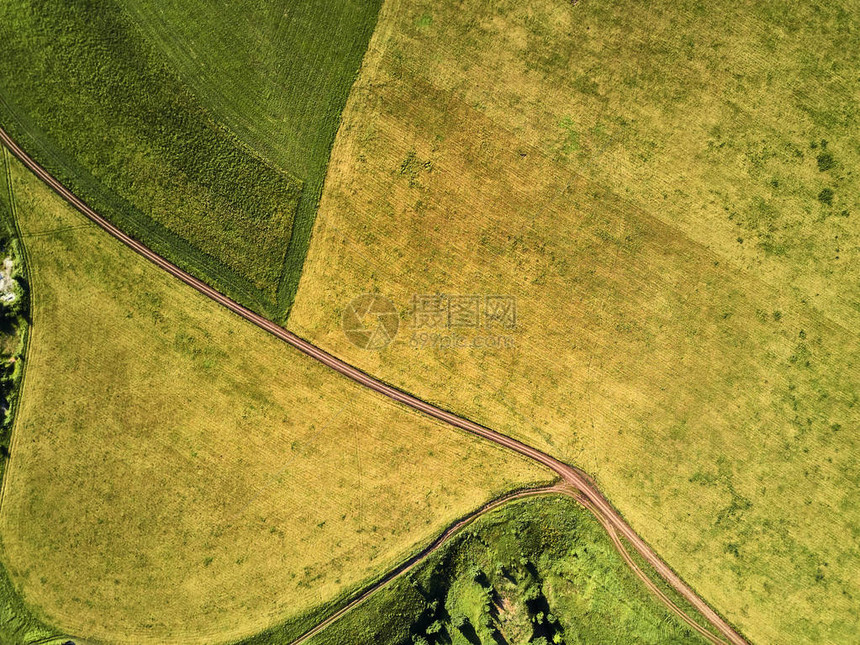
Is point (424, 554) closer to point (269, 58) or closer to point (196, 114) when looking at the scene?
point (196, 114)

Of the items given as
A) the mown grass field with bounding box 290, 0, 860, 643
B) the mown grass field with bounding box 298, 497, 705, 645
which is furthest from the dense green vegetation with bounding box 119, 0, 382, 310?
the mown grass field with bounding box 298, 497, 705, 645

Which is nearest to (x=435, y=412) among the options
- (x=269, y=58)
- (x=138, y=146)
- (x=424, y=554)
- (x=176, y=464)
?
(x=424, y=554)

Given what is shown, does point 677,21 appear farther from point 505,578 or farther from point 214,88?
point 505,578

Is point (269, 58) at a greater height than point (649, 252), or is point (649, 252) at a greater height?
point (269, 58)

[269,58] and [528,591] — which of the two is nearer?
[269,58]

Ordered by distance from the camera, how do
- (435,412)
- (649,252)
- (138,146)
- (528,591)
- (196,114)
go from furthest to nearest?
1. (435,412)
2. (528,591)
3. (649,252)
4. (138,146)
5. (196,114)

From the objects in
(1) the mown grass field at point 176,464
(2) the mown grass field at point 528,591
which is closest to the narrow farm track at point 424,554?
(2) the mown grass field at point 528,591

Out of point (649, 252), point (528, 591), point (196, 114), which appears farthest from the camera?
point (528, 591)

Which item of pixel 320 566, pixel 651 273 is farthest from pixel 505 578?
pixel 651 273
